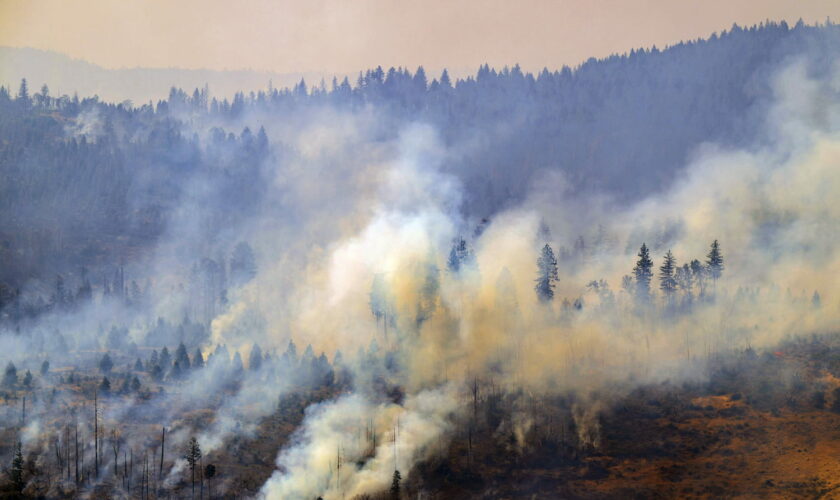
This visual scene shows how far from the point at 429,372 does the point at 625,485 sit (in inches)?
1768

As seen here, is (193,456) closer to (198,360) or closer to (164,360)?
(198,360)

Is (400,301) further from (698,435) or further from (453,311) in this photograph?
(698,435)

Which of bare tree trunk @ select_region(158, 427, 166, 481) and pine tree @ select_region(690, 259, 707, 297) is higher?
pine tree @ select_region(690, 259, 707, 297)

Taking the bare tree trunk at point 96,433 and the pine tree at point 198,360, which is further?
the pine tree at point 198,360

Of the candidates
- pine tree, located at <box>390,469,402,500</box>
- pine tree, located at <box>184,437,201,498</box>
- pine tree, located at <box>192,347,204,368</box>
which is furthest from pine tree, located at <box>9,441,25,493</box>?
pine tree, located at <box>390,469,402,500</box>

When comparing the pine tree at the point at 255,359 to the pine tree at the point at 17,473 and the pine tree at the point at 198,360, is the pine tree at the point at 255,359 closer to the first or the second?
the pine tree at the point at 198,360

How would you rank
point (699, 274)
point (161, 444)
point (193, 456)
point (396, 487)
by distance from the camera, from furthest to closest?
1. point (699, 274)
2. point (161, 444)
3. point (193, 456)
4. point (396, 487)

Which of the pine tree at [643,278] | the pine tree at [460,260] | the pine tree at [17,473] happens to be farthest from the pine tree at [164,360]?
the pine tree at [643,278]

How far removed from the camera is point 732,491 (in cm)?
12038

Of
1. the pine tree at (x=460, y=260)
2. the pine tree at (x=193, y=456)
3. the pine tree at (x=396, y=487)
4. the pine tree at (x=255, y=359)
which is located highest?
the pine tree at (x=460, y=260)

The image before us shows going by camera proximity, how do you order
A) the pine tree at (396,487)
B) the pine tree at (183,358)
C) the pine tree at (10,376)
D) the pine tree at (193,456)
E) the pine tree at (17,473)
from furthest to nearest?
1. the pine tree at (183,358)
2. the pine tree at (10,376)
3. the pine tree at (193,456)
4. the pine tree at (396,487)
5. the pine tree at (17,473)

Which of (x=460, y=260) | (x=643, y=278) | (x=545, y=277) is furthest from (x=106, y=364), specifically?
(x=643, y=278)

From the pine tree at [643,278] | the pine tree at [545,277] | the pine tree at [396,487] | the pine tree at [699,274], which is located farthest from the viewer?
the pine tree at [545,277]

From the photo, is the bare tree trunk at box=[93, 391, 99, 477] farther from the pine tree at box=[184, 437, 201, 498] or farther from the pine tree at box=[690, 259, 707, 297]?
the pine tree at box=[690, 259, 707, 297]
